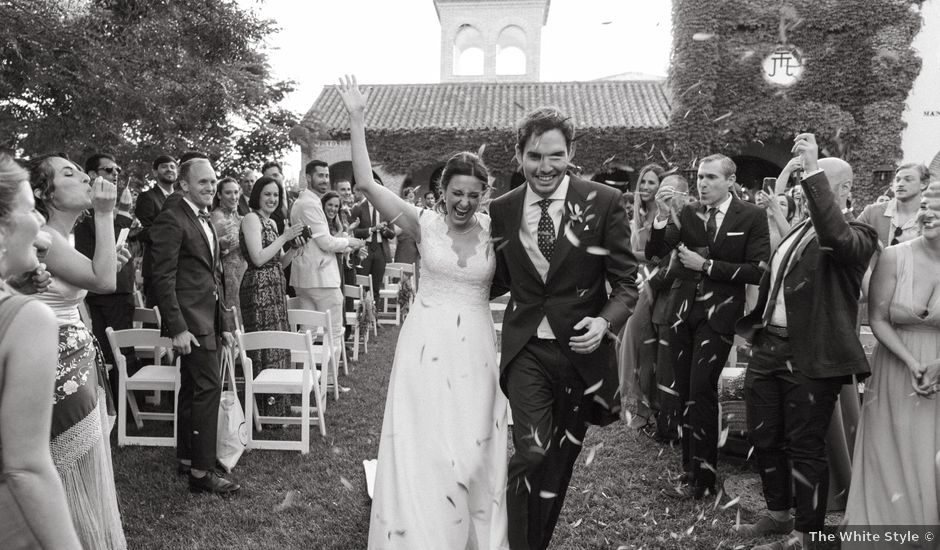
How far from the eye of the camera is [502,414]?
3.43 metres

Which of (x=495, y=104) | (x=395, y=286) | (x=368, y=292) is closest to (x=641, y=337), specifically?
(x=368, y=292)

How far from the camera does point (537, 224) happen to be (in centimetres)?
327

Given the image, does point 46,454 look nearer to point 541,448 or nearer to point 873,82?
point 541,448

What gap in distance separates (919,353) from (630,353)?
10.5 ft

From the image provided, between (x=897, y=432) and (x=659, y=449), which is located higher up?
(x=897, y=432)

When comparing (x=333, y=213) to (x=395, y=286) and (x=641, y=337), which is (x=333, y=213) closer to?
(x=641, y=337)

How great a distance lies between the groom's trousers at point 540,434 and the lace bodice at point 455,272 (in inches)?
16.3

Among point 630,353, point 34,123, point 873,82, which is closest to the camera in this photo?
point 630,353

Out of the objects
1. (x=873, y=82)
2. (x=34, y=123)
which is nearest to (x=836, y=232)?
(x=34, y=123)

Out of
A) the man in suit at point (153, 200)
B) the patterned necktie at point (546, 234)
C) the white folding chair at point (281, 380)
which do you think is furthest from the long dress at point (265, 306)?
the patterned necktie at point (546, 234)

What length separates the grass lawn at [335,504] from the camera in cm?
367

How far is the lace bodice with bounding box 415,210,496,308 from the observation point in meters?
3.39

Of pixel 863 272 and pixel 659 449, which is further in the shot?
pixel 659 449

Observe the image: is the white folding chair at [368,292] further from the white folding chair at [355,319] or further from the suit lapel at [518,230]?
the suit lapel at [518,230]
